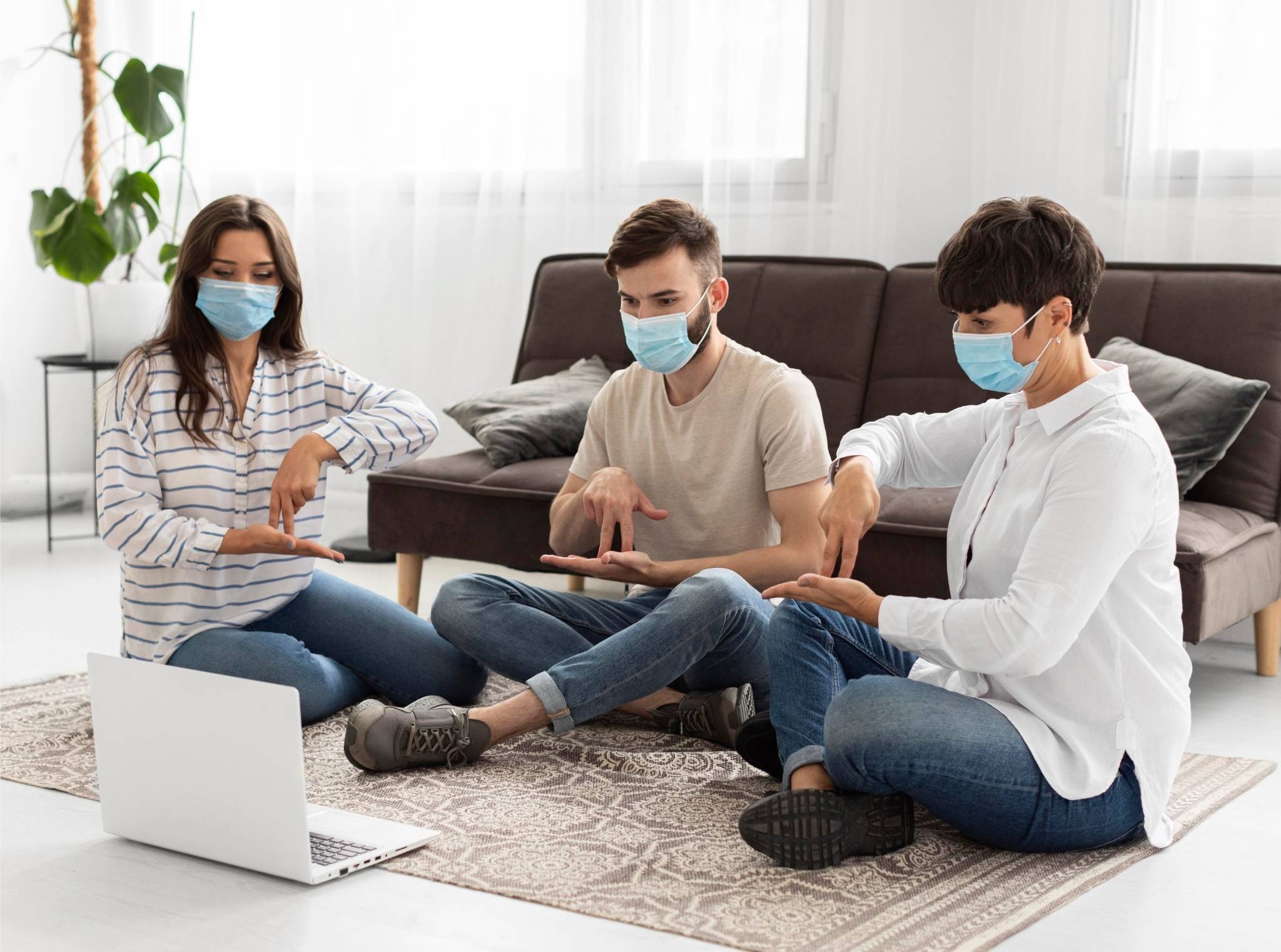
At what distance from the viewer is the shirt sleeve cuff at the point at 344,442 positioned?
237cm

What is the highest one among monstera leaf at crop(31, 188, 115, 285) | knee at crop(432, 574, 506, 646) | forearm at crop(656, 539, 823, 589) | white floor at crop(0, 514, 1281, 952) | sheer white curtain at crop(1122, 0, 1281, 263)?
sheer white curtain at crop(1122, 0, 1281, 263)

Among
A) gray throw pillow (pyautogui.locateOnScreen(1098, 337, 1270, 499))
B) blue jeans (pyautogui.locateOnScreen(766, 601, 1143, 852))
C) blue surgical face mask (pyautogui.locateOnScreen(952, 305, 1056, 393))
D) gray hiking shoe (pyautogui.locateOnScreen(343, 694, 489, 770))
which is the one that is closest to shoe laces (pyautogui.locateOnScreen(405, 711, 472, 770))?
gray hiking shoe (pyautogui.locateOnScreen(343, 694, 489, 770))

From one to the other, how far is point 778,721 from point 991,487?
411mm

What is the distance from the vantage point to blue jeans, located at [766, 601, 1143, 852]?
172 cm

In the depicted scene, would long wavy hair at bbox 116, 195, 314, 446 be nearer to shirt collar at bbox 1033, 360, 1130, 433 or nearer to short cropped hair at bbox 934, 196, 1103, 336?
short cropped hair at bbox 934, 196, 1103, 336

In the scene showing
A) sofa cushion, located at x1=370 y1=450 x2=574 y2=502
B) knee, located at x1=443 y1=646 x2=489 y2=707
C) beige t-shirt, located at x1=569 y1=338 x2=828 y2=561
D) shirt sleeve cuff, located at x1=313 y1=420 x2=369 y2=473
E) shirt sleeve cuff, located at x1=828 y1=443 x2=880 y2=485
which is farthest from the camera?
sofa cushion, located at x1=370 y1=450 x2=574 y2=502

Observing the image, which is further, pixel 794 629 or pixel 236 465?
pixel 236 465

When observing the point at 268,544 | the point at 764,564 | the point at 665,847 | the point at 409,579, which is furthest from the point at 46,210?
the point at 665,847

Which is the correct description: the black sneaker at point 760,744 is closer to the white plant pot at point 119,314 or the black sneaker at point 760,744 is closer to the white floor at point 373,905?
the white floor at point 373,905

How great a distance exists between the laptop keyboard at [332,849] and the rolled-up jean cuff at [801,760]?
21.0 inches

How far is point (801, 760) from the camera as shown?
186 centimetres

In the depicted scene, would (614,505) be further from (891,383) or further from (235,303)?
(891,383)

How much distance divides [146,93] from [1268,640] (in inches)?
135

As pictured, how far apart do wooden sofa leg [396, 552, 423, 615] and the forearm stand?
115 centimetres
